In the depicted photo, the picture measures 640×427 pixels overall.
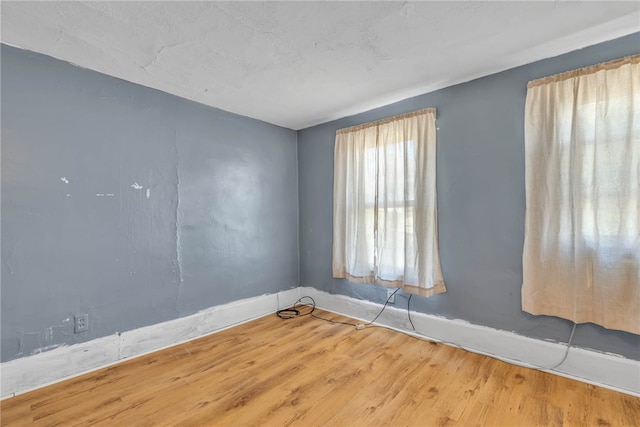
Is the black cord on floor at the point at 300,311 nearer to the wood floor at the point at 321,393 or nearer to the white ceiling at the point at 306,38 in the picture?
the wood floor at the point at 321,393

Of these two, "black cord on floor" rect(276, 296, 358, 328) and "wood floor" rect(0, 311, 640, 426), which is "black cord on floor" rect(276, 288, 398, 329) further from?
"wood floor" rect(0, 311, 640, 426)

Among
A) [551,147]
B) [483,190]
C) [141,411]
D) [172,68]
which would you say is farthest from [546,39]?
[141,411]

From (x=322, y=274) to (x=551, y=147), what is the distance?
253cm

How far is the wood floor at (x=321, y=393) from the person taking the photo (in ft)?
5.21

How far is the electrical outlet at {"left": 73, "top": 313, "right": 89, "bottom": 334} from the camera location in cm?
207

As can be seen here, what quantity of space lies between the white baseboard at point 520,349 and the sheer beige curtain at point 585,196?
9.8 inches

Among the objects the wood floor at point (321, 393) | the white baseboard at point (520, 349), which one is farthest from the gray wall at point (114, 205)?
the white baseboard at point (520, 349)

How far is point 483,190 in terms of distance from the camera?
232cm

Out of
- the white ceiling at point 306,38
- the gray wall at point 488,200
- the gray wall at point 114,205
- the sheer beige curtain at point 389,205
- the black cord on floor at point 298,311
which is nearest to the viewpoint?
the white ceiling at point 306,38

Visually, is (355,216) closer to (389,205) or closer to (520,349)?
(389,205)

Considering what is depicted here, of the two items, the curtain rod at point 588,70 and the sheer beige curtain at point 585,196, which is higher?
the curtain rod at point 588,70

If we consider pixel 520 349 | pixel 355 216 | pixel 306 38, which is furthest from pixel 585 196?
pixel 306 38

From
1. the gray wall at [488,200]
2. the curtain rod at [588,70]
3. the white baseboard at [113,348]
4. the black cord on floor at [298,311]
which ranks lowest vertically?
the black cord on floor at [298,311]

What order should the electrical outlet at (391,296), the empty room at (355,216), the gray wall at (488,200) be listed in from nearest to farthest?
1. the empty room at (355,216)
2. the gray wall at (488,200)
3. the electrical outlet at (391,296)
